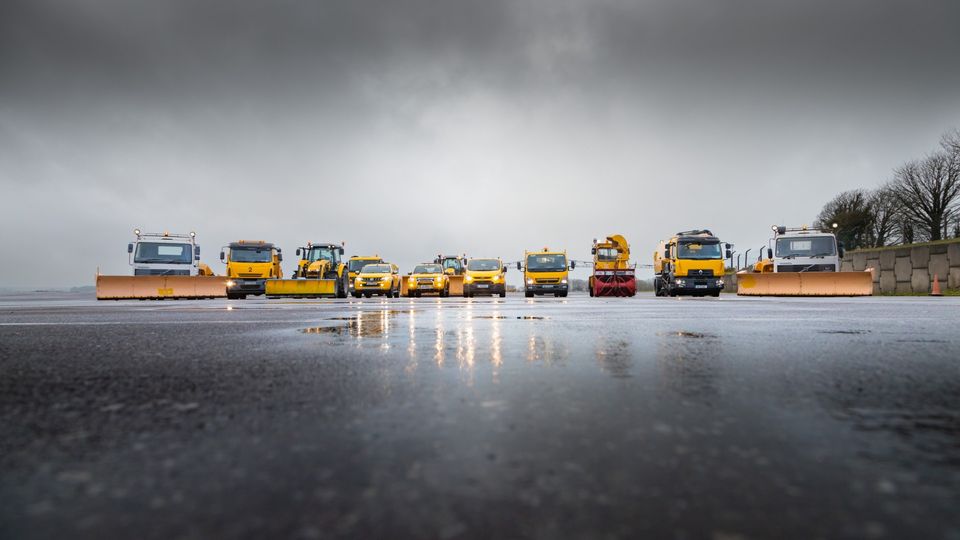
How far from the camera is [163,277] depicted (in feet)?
72.3

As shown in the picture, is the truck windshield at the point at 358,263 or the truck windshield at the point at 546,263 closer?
the truck windshield at the point at 546,263

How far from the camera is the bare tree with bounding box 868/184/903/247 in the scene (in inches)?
1590

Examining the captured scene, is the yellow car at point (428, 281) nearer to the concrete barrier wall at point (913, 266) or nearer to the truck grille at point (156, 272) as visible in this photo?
the truck grille at point (156, 272)

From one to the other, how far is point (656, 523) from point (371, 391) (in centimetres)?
153

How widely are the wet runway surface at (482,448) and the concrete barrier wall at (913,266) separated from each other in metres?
25.4

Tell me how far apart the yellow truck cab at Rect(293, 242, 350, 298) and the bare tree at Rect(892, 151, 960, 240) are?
36.7 m

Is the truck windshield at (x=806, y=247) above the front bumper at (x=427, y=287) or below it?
above

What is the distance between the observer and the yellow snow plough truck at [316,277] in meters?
22.4

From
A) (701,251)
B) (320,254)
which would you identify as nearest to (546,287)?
(701,251)

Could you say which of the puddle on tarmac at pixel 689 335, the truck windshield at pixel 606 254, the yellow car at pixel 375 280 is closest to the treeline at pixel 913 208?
the truck windshield at pixel 606 254

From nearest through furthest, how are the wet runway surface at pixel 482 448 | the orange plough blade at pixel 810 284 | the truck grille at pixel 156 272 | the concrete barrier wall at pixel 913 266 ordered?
1. the wet runway surface at pixel 482 448
2. the orange plough blade at pixel 810 284
3. the concrete barrier wall at pixel 913 266
4. the truck grille at pixel 156 272

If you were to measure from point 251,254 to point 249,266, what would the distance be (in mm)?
582

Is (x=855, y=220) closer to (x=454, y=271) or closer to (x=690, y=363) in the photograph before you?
(x=454, y=271)

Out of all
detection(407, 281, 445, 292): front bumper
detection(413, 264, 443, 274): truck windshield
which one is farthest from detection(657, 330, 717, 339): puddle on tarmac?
detection(413, 264, 443, 274): truck windshield
